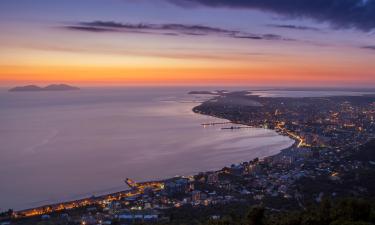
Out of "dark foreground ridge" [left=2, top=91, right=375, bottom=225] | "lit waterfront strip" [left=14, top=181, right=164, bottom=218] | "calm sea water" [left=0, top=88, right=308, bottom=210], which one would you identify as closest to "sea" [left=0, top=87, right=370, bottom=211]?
"calm sea water" [left=0, top=88, right=308, bottom=210]

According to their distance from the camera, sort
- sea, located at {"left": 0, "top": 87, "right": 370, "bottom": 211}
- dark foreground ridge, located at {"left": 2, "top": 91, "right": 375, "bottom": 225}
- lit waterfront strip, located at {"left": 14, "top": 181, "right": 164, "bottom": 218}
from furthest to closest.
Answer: sea, located at {"left": 0, "top": 87, "right": 370, "bottom": 211}, lit waterfront strip, located at {"left": 14, "top": 181, "right": 164, "bottom": 218}, dark foreground ridge, located at {"left": 2, "top": 91, "right": 375, "bottom": 225}

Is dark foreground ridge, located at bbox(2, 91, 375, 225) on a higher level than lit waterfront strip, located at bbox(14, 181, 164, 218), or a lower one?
higher

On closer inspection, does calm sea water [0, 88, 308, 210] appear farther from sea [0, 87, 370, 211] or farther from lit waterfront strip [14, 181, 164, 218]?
lit waterfront strip [14, 181, 164, 218]

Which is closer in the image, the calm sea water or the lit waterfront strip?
the lit waterfront strip

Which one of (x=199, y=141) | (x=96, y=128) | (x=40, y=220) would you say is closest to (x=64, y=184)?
(x=40, y=220)

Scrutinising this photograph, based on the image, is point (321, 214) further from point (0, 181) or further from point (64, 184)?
point (0, 181)

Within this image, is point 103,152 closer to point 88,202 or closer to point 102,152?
point 102,152

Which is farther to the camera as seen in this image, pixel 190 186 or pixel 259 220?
pixel 190 186

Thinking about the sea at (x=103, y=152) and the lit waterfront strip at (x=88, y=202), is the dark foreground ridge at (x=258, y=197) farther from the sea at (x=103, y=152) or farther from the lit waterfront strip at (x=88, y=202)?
the sea at (x=103, y=152)
